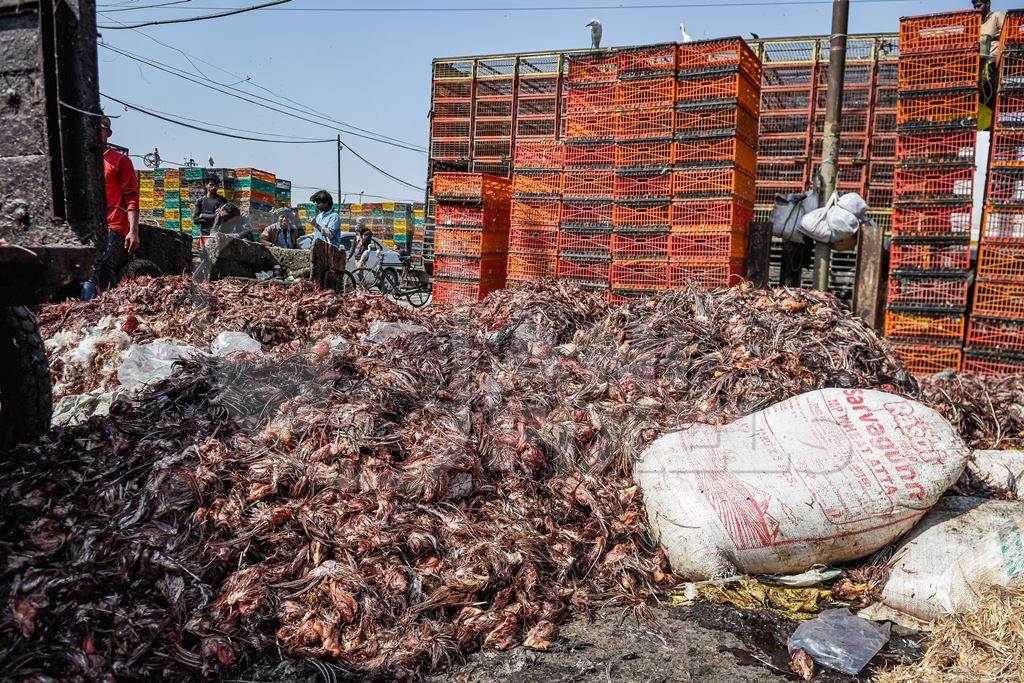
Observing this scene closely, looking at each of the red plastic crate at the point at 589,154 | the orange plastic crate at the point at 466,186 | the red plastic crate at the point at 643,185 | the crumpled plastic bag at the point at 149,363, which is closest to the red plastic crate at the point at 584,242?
the red plastic crate at the point at 643,185

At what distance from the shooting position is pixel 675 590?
3330 mm

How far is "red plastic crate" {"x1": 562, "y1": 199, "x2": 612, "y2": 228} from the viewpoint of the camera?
28.7ft

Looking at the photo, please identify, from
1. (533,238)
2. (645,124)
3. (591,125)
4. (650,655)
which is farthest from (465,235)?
(650,655)

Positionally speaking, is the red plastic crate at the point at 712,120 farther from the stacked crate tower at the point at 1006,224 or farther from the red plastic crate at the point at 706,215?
the stacked crate tower at the point at 1006,224

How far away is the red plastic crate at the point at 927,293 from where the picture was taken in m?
7.08

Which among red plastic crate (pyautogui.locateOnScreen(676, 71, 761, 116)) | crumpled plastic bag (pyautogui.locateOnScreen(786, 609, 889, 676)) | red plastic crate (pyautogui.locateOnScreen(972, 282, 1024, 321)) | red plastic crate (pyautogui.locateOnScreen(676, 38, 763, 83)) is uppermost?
red plastic crate (pyautogui.locateOnScreen(676, 38, 763, 83))

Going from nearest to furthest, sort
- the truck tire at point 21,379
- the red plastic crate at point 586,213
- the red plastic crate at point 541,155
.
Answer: the truck tire at point 21,379 < the red plastic crate at point 586,213 < the red plastic crate at point 541,155

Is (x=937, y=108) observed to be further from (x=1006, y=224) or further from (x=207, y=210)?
(x=207, y=210)

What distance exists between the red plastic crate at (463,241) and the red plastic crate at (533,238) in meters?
0.54

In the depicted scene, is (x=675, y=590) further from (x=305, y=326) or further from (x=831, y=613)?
(x=305, y=326)

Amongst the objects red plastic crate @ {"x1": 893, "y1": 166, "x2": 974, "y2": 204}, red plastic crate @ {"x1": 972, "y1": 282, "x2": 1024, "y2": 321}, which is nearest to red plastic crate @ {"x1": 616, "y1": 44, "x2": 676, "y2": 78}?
red plastic crate @ {"x1": 893, "y1": 166, "x2": 974, "y2": 204}

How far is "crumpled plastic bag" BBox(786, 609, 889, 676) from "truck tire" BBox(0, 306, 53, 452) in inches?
148

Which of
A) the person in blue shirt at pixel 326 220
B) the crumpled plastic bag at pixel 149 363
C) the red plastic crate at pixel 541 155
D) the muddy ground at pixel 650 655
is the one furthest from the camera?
the person in blue shirt at pixel 326 220

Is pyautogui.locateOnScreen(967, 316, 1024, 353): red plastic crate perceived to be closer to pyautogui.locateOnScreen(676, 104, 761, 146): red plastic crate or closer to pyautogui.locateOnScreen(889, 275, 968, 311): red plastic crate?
pyautogui.locateOnScreen(889, 275, 968, 311): red plastic crate
